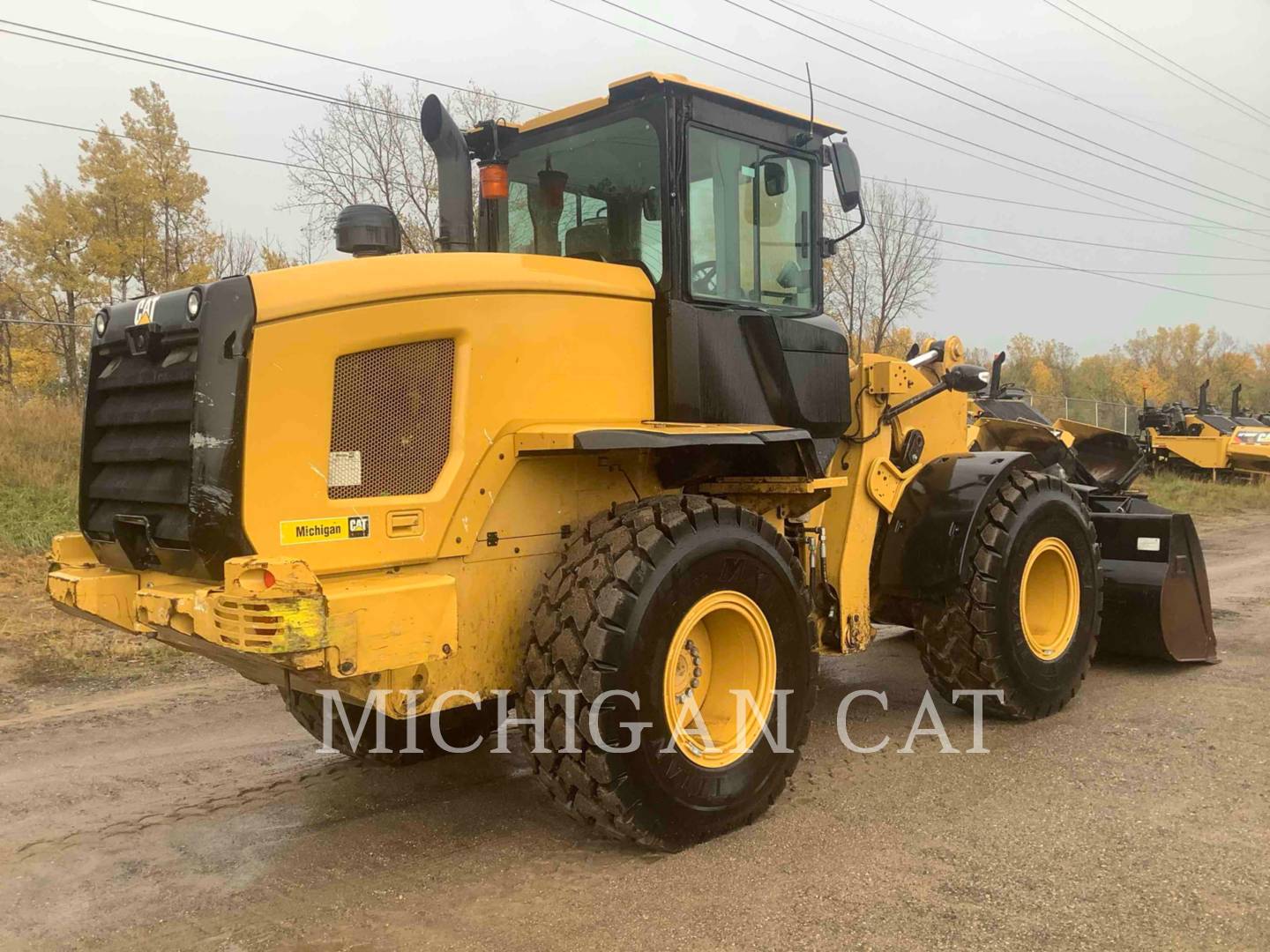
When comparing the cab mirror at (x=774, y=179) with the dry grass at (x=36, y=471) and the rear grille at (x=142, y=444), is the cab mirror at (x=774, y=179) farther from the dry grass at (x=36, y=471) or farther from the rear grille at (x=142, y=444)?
the dry grass at (x=36, y=471)

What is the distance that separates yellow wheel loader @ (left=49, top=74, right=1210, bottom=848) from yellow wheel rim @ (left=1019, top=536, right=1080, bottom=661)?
0.31 m

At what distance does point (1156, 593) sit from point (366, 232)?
16.2ft

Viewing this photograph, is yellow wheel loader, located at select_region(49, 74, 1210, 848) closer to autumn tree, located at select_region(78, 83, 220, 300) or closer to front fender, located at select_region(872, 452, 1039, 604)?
front fender, located at select_region(872, 452, 1039, 604)

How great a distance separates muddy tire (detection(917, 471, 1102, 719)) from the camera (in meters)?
5.05

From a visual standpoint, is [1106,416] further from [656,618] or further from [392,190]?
[656,618]

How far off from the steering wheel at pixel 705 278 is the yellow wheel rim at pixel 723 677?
1.28 meters

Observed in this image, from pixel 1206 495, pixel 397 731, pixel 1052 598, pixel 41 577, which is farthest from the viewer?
pixel 1206 495

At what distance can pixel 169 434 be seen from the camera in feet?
11.4

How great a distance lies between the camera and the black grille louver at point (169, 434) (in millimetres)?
3164

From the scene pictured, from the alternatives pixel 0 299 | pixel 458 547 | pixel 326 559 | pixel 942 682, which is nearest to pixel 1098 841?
pixel 942 682

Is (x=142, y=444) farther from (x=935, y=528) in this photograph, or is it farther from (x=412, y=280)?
(x=935, y=528)

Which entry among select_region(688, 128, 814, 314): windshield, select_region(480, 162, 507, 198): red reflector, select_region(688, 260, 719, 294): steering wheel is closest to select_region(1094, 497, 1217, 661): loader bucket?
select_region(688, 128, 814, 314): windshield

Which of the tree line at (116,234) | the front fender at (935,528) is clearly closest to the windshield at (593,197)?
the front fender at (935,528)

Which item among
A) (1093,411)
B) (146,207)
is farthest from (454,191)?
(1093,411)
